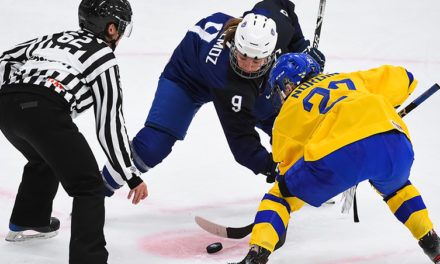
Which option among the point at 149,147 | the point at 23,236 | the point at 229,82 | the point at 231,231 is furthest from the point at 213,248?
the point at 23,236

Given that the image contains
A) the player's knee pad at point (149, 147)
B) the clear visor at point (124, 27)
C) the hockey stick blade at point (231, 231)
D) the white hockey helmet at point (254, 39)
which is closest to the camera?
the clear visor at point (124, 27)

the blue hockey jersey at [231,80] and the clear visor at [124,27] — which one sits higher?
the clear visor at [124,27]

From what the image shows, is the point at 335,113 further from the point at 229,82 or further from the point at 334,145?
the point at 229,82

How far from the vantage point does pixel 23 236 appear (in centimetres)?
264

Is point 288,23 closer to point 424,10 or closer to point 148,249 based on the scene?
point 148,249

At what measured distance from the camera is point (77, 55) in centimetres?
219

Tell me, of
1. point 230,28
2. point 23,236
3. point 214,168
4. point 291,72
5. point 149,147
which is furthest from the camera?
point 214,168

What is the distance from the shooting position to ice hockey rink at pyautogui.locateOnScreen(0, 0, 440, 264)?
104 inches

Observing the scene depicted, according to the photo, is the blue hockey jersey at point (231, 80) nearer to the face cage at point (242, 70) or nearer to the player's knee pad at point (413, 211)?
the face cage at point (242, 70)

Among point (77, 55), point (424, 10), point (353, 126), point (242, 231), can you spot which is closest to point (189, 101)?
point (242, 231)

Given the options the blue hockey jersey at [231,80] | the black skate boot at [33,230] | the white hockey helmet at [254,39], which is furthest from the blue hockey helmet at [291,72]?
the black skate boot at [33,230]

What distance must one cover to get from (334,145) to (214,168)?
165cm

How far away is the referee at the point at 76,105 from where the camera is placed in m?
2.10

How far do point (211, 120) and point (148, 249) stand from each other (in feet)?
5.46
